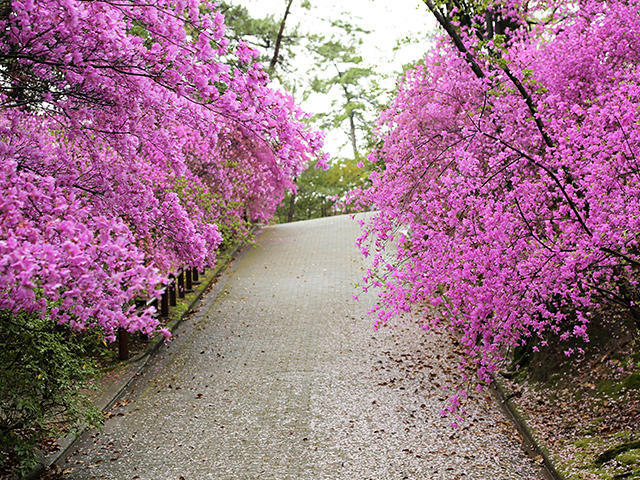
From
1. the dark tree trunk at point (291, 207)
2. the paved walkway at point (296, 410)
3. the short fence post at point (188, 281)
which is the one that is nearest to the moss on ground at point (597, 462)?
the paved walkway at point (296, 410)

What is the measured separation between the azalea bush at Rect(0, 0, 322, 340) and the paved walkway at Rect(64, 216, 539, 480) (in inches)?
75.2

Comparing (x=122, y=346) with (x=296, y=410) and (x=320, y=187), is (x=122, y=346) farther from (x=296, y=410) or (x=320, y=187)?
(x=320, y=187)

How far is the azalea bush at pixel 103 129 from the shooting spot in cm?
292

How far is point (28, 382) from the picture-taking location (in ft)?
15.9

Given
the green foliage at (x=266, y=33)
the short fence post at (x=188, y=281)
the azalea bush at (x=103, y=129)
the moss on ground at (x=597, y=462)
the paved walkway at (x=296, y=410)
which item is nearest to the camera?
the azalea bush at (x=103, y=129)

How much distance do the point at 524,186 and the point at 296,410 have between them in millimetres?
3504

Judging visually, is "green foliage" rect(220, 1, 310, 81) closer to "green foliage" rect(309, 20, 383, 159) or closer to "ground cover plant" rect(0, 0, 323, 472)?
"green foliage" rect(309, 20, 383, 159)

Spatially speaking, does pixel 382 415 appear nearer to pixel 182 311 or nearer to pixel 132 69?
pixel 132 69

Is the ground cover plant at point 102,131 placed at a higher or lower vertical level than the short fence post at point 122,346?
higher

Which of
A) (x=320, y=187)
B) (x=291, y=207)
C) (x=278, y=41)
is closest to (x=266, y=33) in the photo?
(x=278, y=41)

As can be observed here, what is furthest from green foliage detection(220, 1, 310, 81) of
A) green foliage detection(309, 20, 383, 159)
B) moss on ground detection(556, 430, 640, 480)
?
moss on ground detection(556, 430, 640, 480)

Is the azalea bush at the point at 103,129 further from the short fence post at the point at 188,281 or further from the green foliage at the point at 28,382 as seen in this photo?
the short fence post at the point at 188,281

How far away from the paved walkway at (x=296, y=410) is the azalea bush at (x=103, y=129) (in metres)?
1.91

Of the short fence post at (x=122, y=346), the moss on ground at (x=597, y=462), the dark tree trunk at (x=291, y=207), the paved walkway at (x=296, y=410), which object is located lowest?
the paved walkway at (x=296, y=410)
